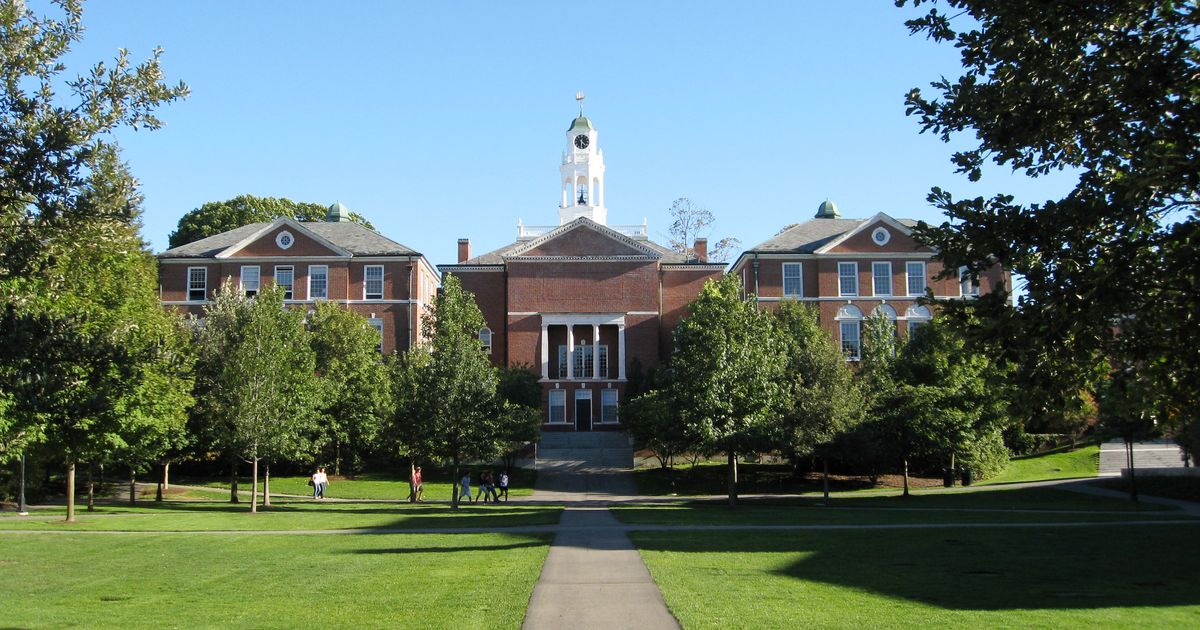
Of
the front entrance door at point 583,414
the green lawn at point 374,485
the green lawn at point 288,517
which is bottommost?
the green lawn at point 374,485

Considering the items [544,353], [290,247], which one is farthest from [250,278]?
[544,353]

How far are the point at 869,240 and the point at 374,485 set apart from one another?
124 feet

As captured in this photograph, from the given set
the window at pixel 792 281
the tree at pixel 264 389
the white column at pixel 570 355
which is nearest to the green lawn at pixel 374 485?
the tree at pixel 264 389

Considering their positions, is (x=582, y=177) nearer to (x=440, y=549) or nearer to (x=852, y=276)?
(x=852, y=276)

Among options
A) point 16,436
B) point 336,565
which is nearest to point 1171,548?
point 336,565

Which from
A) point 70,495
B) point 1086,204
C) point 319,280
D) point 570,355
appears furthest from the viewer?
point 570,355

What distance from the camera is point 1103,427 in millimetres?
43031

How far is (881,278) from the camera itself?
2608 inches

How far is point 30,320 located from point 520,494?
38800 mm

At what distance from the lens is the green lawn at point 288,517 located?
93.8 feet

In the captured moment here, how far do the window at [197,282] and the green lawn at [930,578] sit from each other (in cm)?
5049

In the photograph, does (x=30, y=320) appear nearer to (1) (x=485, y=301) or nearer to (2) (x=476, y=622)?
(2) (x=476, y=622)

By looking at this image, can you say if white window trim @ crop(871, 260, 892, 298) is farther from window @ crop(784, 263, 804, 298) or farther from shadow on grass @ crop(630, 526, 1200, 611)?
shadow on grass @ crop(630, 526, 1200, 611)

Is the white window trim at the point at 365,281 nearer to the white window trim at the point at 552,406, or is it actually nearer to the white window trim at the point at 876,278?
the white window trim at the point at 552,406
